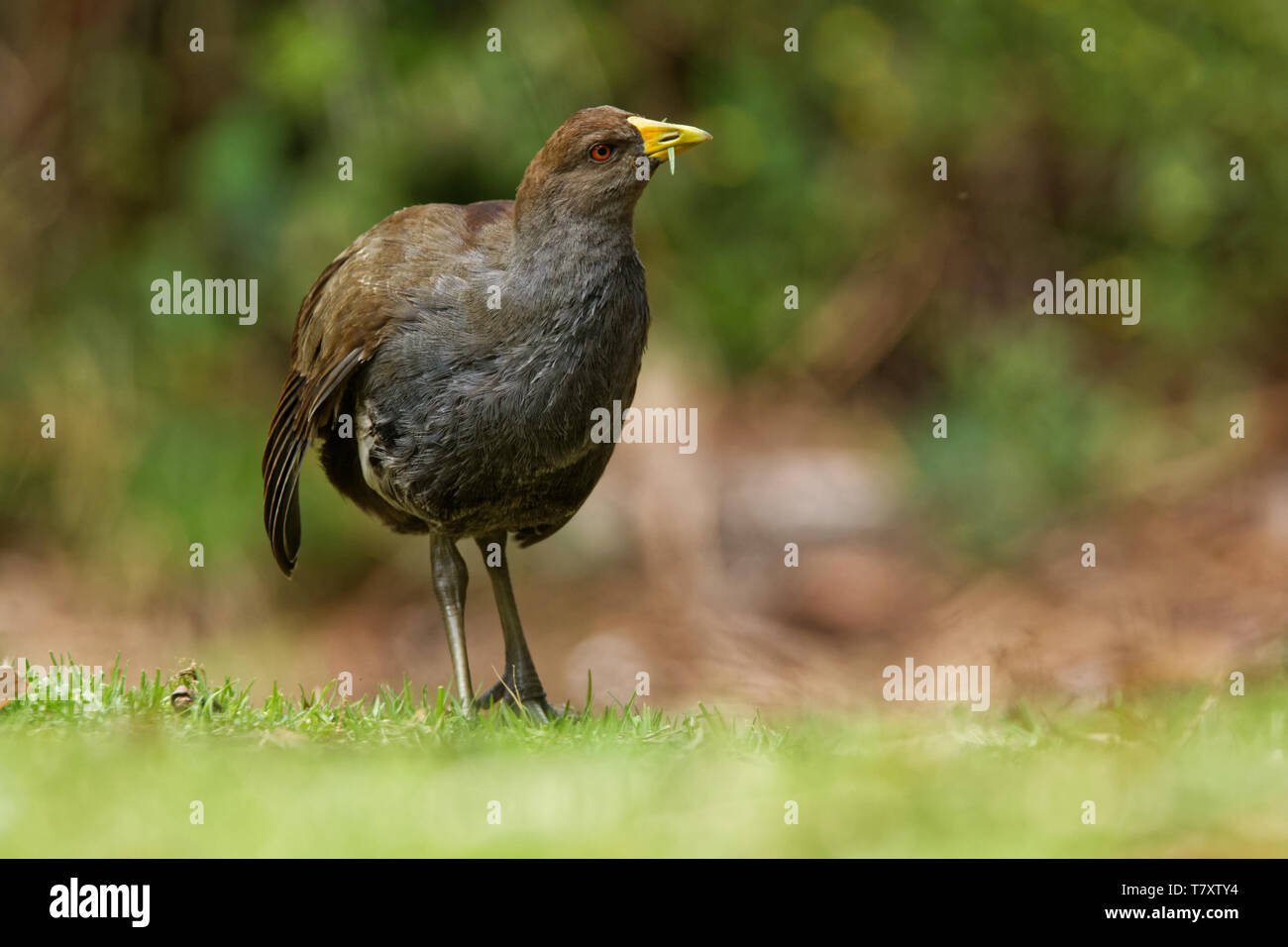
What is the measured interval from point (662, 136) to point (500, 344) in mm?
969

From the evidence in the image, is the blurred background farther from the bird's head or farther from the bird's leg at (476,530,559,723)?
the bird's head

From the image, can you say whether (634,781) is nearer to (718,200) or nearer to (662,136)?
(662,136)

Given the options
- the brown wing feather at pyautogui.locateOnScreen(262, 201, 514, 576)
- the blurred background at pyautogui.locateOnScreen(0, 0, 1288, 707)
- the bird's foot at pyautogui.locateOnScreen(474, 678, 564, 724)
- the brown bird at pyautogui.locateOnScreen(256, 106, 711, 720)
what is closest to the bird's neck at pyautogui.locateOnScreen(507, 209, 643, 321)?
the brown bird at pyautogui.locateOnScreen(256, 106, 711, 720)

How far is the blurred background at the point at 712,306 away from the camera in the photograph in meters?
11.1

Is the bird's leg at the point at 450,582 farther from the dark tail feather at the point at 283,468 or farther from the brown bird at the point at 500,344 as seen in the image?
the dark tail feather at the point at 283,468

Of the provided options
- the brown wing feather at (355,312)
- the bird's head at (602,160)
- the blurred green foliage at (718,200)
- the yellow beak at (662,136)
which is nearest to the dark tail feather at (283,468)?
the brown wing feather at (355,312)

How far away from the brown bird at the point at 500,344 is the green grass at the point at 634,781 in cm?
84

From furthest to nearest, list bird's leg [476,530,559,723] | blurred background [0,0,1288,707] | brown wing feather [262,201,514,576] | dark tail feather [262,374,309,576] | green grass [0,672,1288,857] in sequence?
blurred background [0,0,1288,707] → bird's leg [476,530,559,723] → dark tail feather [262,374,309,576] → brown wing feather [262,201,514,576] → green grass [0,672,1288,857]

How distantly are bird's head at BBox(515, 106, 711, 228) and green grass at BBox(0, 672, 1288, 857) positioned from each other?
Result: 190 cm

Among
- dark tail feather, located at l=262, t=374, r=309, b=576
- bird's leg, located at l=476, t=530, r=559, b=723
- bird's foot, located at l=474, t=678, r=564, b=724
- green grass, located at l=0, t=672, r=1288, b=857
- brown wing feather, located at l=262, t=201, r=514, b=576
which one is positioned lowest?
green grass, located at l=0, t=672, r=1288, b=857

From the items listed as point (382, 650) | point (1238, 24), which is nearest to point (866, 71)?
point (1238, 24)

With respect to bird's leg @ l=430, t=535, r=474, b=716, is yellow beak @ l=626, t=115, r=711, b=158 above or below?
above

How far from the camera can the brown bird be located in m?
5.77

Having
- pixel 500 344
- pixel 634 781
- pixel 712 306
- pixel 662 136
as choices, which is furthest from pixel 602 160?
pixel 712 306
